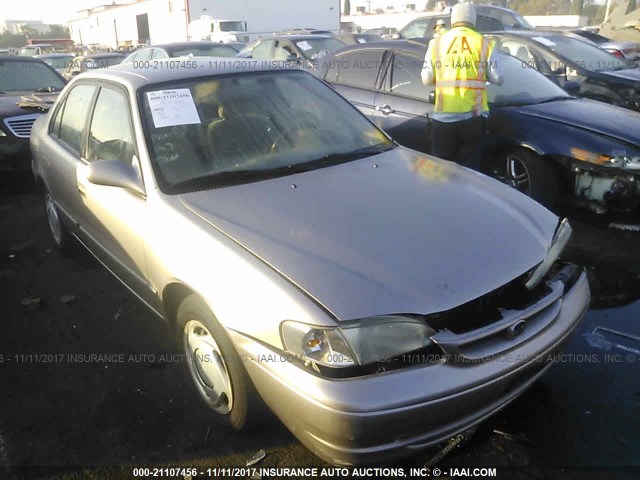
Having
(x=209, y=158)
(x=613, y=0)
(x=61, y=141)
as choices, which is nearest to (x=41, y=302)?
(x=61, y=141)

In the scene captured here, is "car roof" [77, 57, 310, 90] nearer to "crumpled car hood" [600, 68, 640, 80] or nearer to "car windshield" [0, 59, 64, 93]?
"car windshield" [0, 59, 64, 93]

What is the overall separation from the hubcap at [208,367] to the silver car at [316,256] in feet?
0.04

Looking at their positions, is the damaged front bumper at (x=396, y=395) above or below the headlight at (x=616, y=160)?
below

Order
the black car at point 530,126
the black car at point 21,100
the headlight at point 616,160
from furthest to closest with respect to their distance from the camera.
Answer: the black car at point 21,100 < the black car at point 530,126 < the headlight at point 616,160

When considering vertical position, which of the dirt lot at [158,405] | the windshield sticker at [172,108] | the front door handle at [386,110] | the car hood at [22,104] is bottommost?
the dirt lot at [158,405]

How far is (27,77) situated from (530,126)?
6.84m

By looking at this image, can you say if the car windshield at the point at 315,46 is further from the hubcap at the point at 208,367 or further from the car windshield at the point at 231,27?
the car windshield at the point at 231,27

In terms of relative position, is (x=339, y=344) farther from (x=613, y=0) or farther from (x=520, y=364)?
(x=613, y=0)

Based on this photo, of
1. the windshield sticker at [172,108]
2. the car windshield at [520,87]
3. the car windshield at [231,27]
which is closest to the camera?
the windshield sticker at [172,108]

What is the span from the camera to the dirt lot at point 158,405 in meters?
2.40

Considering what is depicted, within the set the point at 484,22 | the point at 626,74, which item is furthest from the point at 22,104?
the point at 484,22

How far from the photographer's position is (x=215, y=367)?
2.48 meters

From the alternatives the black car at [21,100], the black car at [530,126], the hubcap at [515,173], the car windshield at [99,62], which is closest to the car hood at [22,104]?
the black car at [21,100]

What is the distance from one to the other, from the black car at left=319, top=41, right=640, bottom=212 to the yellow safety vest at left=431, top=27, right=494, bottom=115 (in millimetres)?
354
